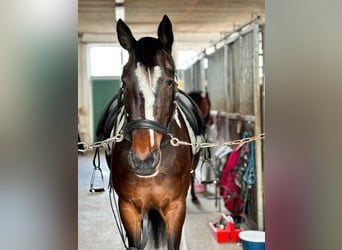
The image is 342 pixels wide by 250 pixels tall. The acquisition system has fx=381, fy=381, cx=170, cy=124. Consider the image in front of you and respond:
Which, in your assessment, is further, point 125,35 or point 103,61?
point 103,61

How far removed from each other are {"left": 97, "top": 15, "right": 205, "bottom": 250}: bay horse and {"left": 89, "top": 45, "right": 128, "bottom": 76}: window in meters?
6.43

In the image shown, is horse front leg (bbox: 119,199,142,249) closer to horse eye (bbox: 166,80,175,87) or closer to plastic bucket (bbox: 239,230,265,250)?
horse eye (bbox: 166,80,175,87)

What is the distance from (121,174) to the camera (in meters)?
1.84

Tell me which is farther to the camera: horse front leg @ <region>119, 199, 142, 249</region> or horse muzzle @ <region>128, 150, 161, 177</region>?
horse front leg @ <region>119, 199, 142, 249</region>

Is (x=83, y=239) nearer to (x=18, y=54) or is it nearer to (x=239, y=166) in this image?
(x=239, y=166)

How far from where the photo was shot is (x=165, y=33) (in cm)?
167

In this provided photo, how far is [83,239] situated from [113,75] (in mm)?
6256

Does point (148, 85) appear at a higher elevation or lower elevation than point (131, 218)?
higher

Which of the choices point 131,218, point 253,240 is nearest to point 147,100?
point 131,218

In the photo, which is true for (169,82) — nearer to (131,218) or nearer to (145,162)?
(145,162)

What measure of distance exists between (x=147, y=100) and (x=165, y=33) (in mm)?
366

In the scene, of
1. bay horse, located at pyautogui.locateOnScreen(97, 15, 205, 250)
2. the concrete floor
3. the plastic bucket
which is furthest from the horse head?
the plastic bucket

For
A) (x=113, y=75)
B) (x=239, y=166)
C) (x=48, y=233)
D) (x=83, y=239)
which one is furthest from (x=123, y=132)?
(x=113, y=75)

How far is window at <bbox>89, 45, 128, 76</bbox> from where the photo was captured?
841cm
